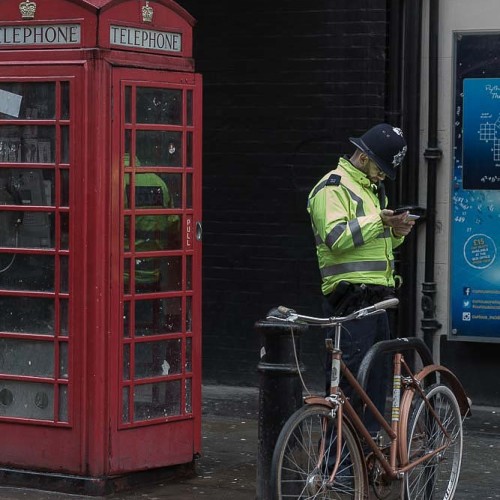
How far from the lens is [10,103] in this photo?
712cm

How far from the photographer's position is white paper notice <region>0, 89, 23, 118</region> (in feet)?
23.3

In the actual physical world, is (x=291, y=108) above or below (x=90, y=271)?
above

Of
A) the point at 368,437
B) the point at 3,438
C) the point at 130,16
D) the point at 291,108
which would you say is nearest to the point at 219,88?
the point at 291,108

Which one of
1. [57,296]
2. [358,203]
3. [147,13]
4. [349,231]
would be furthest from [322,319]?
[147,13]

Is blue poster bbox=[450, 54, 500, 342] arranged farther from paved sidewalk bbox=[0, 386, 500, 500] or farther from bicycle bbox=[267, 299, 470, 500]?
bicycle bbox=[267, 299, 470, 500]

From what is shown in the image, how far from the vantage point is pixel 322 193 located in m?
6.76

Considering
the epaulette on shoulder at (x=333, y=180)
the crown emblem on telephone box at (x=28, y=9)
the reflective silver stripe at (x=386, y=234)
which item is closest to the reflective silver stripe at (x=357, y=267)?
the reflective silver stripe at (x=386, y=234)

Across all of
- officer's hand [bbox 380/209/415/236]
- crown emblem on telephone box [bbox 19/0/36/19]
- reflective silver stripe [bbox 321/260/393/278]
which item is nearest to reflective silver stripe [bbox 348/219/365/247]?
officer's hand [bbox 380/209/415/236]

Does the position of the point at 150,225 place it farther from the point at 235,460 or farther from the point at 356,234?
the point at 235,460

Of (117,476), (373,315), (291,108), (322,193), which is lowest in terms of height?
(117,476)

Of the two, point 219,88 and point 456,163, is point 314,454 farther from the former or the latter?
point 219,88

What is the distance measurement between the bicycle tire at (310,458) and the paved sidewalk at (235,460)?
1339 mm

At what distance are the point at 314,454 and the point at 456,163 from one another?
4.32 meters

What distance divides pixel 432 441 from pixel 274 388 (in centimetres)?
88
